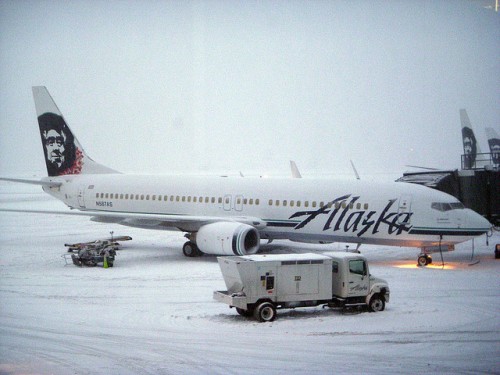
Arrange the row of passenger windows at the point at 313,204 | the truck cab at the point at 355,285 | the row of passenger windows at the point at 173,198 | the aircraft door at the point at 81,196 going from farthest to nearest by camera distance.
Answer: the aircraft door at the point at 81,196 → the row of passenger windows at the point at 173,198 → the row of passenger windows at the point at 313,204 → the truck cab at the point at 355,285

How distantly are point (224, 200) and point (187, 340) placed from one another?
51.0 ft

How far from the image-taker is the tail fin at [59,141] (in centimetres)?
3734

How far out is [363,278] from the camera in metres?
19.2

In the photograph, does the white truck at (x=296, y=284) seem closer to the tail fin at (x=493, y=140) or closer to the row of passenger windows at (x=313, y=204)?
the row of passenger windows at (x=313, y=204)

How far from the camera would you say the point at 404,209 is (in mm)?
26750

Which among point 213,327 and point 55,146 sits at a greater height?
point 55,146

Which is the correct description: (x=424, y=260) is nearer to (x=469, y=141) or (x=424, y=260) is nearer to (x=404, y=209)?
(x=404, y=209)

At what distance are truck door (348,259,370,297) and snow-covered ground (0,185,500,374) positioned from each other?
2.12 ft

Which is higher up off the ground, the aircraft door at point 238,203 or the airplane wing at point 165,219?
the aircraft door at point 238,203

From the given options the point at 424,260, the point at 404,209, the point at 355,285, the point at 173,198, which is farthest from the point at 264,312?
the point at 173,198

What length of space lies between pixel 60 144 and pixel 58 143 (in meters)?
0.13

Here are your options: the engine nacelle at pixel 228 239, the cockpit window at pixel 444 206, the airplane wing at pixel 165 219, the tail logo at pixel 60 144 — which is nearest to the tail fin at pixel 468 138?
the cockpit window at pixel 444 206

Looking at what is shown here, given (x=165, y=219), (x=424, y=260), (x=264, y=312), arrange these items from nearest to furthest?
(x=264, y=312), (x=424, y=260), (x=165, y=219)

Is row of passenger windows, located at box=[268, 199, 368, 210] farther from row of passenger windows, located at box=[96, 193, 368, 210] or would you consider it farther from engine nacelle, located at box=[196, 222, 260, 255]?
engine nacelle, located at box=[196, 222, 260, 255]
